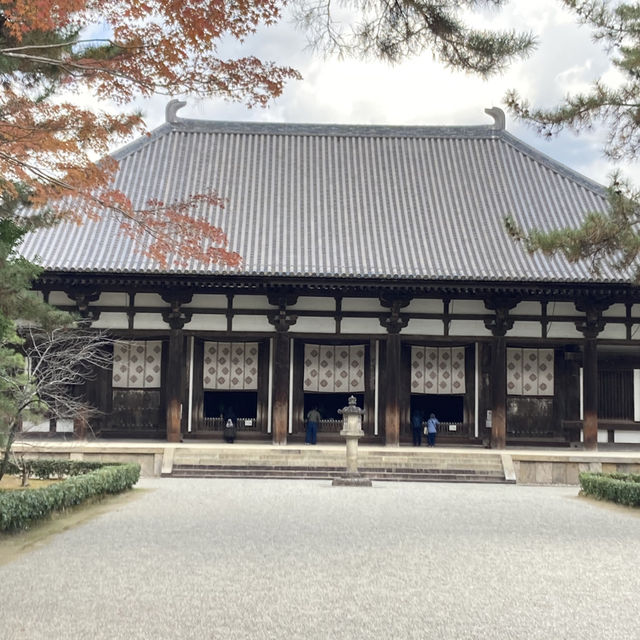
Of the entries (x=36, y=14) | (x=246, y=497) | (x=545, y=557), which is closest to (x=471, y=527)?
(x=545, y=557)

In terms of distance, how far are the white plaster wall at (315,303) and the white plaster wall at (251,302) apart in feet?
2.04

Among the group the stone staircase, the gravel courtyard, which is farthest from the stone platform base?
the gravel courtyard

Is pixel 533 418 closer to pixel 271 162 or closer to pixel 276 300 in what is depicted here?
pixel 276 300

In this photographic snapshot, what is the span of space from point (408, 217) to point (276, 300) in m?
4.61

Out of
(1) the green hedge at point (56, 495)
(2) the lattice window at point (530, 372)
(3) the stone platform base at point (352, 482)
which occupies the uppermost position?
(2) the lattice window at point (530, 372)

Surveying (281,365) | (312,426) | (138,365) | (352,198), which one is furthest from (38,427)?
(352,198)

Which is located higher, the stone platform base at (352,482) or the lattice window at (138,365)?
the lattice window at (138,365)

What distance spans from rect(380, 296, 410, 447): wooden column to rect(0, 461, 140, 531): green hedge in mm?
7566

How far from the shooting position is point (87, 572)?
8.16m

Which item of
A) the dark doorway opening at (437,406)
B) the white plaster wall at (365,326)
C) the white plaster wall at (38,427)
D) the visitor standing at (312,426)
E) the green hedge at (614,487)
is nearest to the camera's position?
the green hedge at (614,487)

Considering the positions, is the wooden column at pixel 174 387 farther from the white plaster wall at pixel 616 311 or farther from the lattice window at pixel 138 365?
the white plaster wall at pixel 616 311

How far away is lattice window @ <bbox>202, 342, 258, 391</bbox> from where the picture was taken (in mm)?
22578

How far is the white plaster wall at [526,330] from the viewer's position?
21859mm

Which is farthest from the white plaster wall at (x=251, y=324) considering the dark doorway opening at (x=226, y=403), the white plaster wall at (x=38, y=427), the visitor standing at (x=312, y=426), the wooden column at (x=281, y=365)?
the white plaster wall at (x=38, y=427)
